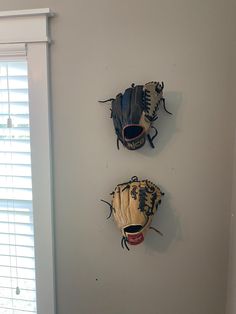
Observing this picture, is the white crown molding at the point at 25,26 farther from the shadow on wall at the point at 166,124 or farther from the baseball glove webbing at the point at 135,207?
the baseball glove webbing at the point at 135,207

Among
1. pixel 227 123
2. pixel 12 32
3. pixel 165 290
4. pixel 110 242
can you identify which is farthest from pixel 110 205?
pixel 12 32

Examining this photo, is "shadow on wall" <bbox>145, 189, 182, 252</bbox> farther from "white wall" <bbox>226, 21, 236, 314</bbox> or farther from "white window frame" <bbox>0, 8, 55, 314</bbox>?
"white window frame" <bbox>0, 8, 55, 314</bbox>

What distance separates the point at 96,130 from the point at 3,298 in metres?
1.07

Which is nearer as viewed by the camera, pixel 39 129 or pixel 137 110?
pixel 137 110

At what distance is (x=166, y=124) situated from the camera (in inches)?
45.4

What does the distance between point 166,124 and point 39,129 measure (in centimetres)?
59

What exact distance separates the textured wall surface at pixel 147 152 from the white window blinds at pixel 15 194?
0.17 metres

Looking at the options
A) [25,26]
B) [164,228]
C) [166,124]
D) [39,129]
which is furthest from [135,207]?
[25,26]

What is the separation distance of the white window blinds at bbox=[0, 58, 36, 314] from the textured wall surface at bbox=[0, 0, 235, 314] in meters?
0.17

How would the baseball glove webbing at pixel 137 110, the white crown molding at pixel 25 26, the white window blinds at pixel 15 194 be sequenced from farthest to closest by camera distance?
the white window blinds at pixel 15 194 < the white crown molding at pixel 25 26 < the baseball glove webbing at pixel 137 110

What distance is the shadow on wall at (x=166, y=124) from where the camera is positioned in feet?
3.72

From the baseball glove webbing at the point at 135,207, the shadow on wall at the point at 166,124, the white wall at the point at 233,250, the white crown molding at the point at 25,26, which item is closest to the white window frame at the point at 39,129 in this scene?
the white crown molding at the point at 25,26

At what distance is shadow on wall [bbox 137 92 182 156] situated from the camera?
1133 millimetres

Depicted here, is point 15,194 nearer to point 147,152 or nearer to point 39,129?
point 39,129
